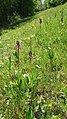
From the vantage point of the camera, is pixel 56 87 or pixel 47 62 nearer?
pixel 56 87

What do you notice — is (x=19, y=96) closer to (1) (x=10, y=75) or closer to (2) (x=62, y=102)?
(2) (x=62, y=102)

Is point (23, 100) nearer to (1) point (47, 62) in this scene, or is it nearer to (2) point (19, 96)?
(2) point (19, 96)

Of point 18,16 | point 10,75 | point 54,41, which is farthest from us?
point 18,16

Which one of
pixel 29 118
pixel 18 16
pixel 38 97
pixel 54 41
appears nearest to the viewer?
pixel 29 118

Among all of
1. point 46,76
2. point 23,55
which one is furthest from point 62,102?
point 23,55

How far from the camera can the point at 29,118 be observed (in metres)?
3.03

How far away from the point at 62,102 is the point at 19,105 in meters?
0.66

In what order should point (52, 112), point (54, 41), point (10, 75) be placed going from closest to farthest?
1. point (52, 112)
2. point (10, 75)
3. point (54, 41)

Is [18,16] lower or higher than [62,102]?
lower

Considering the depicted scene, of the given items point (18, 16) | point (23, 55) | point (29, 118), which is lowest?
point (18, 16)

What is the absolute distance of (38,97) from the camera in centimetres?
418

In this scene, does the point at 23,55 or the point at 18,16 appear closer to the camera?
the point at 23,55

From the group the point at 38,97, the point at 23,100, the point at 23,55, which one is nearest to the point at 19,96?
the point at 23,100

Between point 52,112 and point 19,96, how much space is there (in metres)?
0.56
